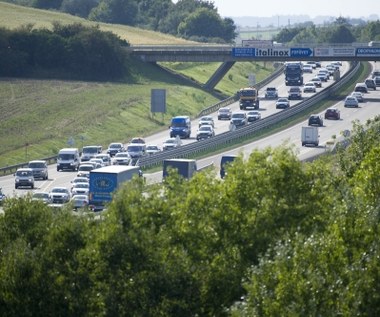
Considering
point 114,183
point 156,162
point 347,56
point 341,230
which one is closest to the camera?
point 341,230

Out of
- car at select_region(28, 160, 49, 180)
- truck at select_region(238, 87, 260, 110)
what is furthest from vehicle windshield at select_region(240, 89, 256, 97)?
car at select_region(28, 160, 49, 180)

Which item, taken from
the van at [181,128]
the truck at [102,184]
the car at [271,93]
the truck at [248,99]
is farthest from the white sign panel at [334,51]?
the truck at [102,184]

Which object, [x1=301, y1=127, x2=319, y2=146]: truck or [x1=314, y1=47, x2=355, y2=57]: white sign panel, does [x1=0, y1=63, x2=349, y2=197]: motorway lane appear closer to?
[x1=314, y1=47, x2=355, y2=57]: white sign panel

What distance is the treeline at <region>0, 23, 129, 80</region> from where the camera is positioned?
11894cm

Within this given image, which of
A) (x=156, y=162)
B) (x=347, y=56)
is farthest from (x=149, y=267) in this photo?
(x=347, y=56)

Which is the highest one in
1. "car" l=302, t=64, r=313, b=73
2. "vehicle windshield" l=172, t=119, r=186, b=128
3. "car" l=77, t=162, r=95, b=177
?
"car" l=77, t=162, r=95, b=177

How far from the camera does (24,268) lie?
111 ft

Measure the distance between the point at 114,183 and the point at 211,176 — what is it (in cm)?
2205

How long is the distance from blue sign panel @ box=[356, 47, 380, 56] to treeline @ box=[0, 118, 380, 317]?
88.5 metres

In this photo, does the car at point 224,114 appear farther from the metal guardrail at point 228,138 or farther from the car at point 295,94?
the car at point 295,94

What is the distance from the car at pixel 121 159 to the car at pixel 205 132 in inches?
555

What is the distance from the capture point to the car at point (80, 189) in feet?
210

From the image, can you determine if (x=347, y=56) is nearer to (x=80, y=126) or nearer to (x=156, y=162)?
(x=80, y=126)

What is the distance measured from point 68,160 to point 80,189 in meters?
15.0
